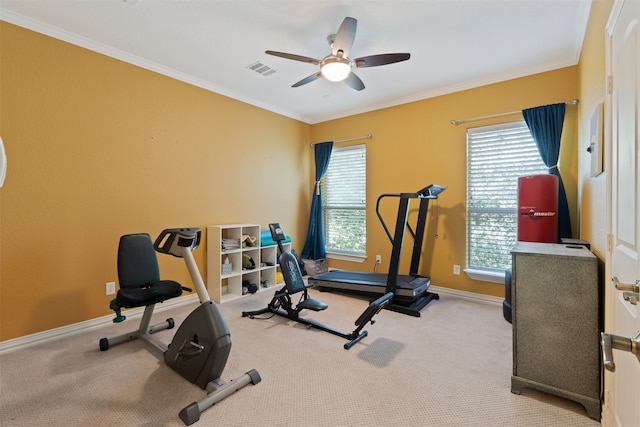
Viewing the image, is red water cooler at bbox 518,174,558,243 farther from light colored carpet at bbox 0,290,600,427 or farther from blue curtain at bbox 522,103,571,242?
light colored carpet at bbox 0,290,600,427

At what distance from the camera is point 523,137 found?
3.54 metres

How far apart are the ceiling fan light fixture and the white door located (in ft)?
5.64

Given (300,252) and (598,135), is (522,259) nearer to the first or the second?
(598,135)

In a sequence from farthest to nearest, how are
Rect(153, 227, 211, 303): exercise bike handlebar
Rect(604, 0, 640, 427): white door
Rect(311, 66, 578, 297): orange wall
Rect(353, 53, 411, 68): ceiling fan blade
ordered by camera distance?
Rect(311, 66, 578, 297): orange wall → Rect(353, 53, 411, 68): ceiling fan blade → Rect(153, 227, 211, 303): exercise bike handlebar → Rect(604, 0, 640, 427): white door

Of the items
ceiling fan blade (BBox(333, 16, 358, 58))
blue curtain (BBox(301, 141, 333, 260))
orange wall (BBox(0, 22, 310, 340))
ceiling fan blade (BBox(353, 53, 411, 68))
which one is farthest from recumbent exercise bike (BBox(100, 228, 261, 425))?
blue curtain (BBox(301, 141, 333, 260))

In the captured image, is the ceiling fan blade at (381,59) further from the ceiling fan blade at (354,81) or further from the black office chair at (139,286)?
the black office chair at (139,286)

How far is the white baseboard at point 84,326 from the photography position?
255cm

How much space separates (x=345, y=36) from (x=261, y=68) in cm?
139

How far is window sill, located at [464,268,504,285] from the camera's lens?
144 inches

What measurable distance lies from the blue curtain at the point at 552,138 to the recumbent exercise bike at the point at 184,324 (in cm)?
333

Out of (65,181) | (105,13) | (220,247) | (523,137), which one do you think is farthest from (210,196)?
(523,137)

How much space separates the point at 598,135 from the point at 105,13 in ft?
12.2

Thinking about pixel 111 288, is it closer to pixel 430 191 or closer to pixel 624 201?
pixel 430 191

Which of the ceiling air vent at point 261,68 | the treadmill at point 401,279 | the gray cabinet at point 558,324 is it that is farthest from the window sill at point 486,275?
the ceiling air vent at point 261,68
